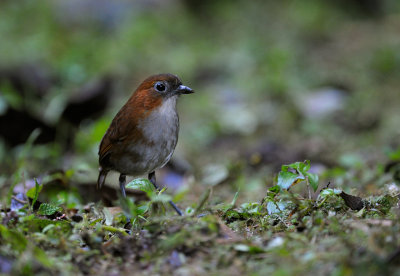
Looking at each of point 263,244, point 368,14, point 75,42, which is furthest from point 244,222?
point 368,14

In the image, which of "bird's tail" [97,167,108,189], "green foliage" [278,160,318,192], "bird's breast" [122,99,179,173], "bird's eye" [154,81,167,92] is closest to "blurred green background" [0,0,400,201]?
"bird's tail" [97,167,108,189]

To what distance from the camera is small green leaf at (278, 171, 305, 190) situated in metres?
3.28

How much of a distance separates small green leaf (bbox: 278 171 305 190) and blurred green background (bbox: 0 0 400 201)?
1339mm

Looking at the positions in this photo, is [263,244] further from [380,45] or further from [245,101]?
[380,45]

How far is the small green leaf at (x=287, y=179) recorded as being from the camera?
328 centimetres

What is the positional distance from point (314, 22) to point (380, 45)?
6.60 feet

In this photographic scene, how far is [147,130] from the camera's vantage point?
12.3 ft

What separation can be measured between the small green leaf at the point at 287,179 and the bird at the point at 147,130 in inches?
32.0

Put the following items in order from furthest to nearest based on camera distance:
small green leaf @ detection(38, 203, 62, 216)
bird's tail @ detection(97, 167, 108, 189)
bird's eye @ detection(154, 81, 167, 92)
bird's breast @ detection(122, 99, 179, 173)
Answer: bird's tail @ detection(97, 167, 108, 189)
bird's eye @ detection(154, 81, 167, 92)
bird's breast @ detection(122, 99, 179, 173)
small green leaf @ detection(38, 203, 62, 216)

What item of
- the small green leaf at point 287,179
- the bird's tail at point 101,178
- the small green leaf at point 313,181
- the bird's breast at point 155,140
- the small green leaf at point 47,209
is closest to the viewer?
the small green leaf at point 313,181

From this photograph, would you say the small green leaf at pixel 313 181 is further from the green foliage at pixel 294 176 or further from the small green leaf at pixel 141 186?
the small green leaf at pixel 141 186

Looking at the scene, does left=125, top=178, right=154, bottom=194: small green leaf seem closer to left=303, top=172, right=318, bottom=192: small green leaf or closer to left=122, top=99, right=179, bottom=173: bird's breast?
left=122, top=99, right=179, bottom=173: bird's breast

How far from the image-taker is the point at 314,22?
1106cm

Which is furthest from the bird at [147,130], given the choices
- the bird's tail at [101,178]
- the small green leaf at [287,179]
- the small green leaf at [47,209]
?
the small green leaf at [287,179]
